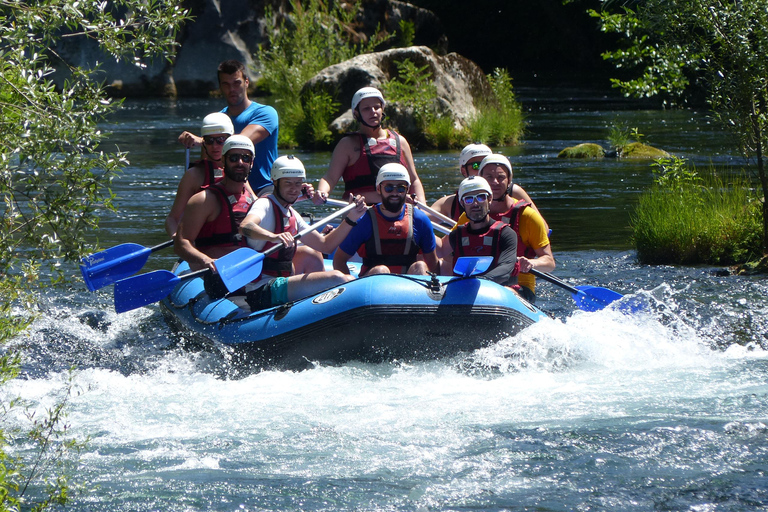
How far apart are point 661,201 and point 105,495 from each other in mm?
6129

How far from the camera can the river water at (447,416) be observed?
12.5 ft

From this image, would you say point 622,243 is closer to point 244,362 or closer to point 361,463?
point 244,362

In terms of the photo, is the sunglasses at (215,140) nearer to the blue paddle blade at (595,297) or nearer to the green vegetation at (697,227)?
the blue paddle blade at (595,297)

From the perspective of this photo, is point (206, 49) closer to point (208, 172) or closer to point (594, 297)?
point (208, 172)

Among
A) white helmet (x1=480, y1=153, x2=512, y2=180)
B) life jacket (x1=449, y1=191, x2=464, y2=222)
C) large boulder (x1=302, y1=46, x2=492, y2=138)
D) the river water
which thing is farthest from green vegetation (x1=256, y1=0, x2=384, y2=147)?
white helmet (x1=480, y1=153, x2=512, y2=180)

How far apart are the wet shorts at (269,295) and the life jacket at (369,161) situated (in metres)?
1.23

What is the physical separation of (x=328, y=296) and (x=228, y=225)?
3.40 ft

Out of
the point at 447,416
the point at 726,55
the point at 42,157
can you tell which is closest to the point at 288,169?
the point at 447,416

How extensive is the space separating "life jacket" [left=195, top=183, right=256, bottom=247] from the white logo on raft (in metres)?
0.87

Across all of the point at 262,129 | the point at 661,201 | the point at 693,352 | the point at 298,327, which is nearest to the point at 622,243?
the point at 661,201

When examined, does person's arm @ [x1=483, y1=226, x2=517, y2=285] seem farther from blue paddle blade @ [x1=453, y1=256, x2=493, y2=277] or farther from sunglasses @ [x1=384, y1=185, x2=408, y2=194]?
sunglasses @ [x1=384, y1=185, x2=408, y2=194]

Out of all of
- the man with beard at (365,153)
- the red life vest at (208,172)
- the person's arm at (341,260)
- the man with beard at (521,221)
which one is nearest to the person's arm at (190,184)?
the red life vest at (208,172)

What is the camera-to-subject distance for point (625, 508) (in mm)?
3650

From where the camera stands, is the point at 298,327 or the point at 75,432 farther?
the point at 298,327
